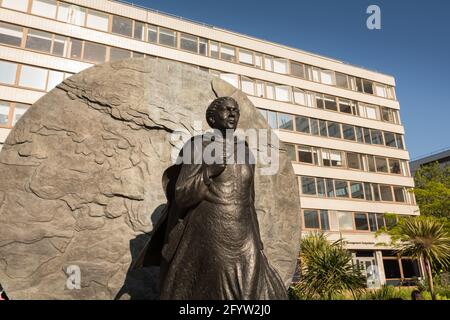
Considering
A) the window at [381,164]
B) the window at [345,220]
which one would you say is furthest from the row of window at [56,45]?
the window at [381,164]

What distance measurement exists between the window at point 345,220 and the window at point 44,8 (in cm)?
2407

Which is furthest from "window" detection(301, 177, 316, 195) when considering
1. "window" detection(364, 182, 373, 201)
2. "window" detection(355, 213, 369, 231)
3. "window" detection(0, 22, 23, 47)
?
"window" detection(0, 22, 23, 47)

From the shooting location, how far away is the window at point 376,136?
3278 centimetres

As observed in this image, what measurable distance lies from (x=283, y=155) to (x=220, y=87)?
5.83 ft

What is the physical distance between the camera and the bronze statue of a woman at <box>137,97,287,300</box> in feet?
8.99

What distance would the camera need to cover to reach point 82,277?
5.59 meters

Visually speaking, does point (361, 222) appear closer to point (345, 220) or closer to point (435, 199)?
point (345, 220)

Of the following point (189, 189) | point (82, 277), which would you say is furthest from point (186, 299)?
point (82, 277)

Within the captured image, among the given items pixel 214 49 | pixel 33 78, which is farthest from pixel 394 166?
pixel 33 78

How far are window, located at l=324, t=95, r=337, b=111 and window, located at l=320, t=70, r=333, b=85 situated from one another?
134cm

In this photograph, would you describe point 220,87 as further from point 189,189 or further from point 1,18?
point 1,18

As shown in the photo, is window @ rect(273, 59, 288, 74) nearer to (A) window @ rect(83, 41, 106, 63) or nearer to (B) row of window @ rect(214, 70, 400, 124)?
(B) row of window @ rect(214, 70, 400, 124)

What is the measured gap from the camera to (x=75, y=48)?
22.8 m

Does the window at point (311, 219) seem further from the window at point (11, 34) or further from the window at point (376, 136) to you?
the window at point (11, 34)
